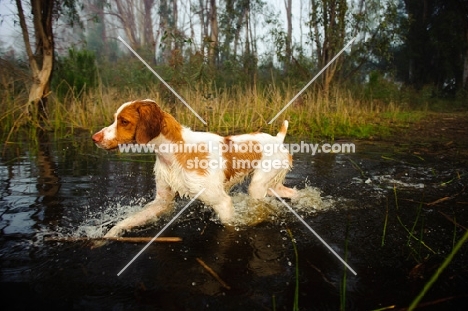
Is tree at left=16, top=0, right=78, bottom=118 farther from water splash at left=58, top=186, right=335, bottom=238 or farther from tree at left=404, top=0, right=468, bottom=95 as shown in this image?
tree at left=404, top=0, right=468, bottom=95

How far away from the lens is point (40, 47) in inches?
309

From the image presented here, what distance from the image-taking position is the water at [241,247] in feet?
6.68

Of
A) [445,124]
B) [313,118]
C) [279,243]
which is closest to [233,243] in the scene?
[279,243]

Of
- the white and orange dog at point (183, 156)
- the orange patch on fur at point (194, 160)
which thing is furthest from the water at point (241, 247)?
the orange patch on fur at point (194, 160)

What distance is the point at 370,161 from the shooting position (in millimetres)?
5918

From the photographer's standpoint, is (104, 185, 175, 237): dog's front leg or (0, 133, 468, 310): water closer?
(0, 133, 468, 310): water

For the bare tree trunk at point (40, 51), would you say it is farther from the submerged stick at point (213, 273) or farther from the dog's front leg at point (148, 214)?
the submerged stick at point (213, 273)

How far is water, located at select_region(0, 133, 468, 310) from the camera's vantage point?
6.68 ft

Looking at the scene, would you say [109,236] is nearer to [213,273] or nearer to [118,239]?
[118,239]

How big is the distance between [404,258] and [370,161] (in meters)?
3.71

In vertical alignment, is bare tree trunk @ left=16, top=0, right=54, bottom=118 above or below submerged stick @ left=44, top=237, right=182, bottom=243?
above

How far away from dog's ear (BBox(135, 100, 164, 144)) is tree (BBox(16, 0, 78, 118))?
20.0 feet

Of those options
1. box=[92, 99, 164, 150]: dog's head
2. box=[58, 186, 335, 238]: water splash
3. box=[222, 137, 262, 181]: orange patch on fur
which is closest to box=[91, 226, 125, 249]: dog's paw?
box=[58, 186, 335, 238]: water splash

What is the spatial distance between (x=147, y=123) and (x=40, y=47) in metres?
6.96
